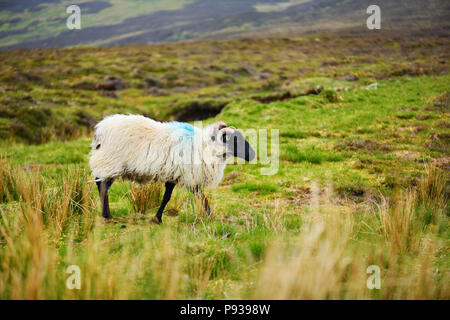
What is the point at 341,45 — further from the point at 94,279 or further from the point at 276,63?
the point at 94,279

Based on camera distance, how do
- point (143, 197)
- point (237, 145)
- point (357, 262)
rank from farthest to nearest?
point (143, 197)
point (237, 145)
point (357, 262)

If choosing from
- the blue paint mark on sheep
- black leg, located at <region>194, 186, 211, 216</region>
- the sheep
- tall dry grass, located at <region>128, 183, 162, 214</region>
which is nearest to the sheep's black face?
the sheep

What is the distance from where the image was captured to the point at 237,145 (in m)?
6.14

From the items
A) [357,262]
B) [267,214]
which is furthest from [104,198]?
[357,262]

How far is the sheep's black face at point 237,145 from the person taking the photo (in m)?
6.12

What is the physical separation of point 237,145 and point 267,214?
4.72 ft

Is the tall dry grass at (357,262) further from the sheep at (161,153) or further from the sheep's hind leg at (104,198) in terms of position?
the sheep's hind leg at (104,198)

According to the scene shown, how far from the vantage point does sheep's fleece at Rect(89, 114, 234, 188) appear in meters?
5.85

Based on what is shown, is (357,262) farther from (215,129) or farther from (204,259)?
(215,129)

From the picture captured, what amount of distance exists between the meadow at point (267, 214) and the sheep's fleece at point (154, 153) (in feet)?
1.91

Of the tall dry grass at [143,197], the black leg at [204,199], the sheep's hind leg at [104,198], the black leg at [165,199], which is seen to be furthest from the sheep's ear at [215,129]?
the sheep's hind leg at [104,198]

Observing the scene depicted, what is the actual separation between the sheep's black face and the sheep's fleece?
0.14 m
